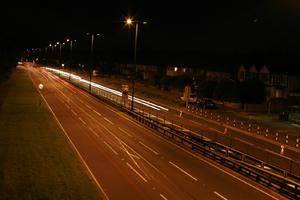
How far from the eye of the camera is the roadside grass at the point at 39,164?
20.5 metres

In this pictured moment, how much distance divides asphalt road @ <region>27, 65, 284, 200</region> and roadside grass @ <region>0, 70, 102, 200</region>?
2.78 feet

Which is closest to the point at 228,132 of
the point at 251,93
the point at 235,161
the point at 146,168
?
the point at 235,161

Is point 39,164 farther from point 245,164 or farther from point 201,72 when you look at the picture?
point 201,72

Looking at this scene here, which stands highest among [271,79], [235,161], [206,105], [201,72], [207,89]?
[201,72]

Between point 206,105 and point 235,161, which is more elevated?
point 206,105

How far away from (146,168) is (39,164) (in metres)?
5.66

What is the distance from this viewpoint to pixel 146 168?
25.3m

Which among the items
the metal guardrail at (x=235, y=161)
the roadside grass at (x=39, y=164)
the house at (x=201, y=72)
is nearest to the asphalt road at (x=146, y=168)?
the metal guardrail at (x=235, y=161)

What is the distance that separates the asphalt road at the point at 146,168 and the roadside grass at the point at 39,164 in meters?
0.85

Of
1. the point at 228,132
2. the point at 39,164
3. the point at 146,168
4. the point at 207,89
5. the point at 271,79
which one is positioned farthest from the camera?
the point at 271,79

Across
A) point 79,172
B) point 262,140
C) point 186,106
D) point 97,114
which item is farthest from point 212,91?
point 79,172

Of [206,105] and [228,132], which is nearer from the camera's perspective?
[228,132]

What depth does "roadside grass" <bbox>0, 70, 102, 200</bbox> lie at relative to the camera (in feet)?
67.4

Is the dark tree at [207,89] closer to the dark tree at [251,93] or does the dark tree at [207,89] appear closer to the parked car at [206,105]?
the dark tree at [251,93]
